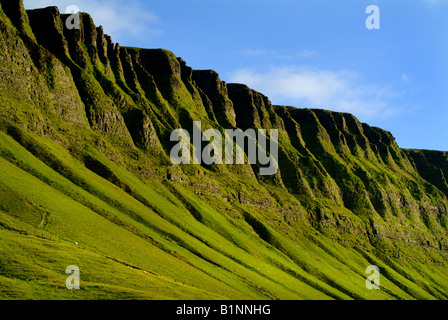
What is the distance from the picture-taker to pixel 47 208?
10219 centimetres

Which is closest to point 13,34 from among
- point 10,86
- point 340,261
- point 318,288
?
point 10,86

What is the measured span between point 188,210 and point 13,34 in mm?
99750

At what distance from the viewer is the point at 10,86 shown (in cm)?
15088

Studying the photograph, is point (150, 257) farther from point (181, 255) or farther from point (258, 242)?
point (258, 242)

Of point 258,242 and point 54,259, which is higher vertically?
point 258,242
